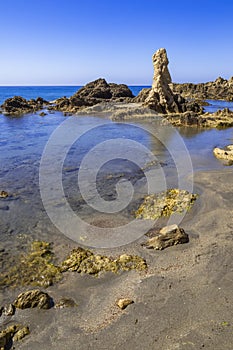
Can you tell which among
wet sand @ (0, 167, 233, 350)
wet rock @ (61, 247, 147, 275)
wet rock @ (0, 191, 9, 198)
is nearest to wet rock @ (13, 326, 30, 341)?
wet sand @ (0, 167, 233, 350)

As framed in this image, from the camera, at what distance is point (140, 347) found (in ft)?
18.7

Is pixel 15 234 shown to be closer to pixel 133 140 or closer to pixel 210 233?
pixel 210 233

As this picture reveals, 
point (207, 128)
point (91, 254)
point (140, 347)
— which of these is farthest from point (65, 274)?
point (207, 128)

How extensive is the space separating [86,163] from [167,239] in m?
11.6

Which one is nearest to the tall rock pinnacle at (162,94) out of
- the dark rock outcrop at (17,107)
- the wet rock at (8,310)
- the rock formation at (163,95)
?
the rock formation at (163,95)

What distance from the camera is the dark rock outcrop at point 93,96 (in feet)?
184

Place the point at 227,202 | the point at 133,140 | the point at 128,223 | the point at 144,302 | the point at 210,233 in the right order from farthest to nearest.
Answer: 1. the point at 133,140
2. the point at 227,202
3. the point at 128,223
4. the point at 210,233
5. the point at 144,302

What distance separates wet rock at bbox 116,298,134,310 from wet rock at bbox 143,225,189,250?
2591mm

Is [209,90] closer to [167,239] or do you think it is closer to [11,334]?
[167,239]

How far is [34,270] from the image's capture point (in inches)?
334

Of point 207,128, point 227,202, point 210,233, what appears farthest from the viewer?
point 207,128

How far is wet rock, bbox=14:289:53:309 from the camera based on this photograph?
22.6 ft

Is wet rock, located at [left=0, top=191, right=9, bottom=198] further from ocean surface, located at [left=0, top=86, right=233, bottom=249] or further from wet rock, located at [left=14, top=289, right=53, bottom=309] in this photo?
wet rock, located at [left=14, top=289, right=53, bottom=309]

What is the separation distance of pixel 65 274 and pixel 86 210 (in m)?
4.25
